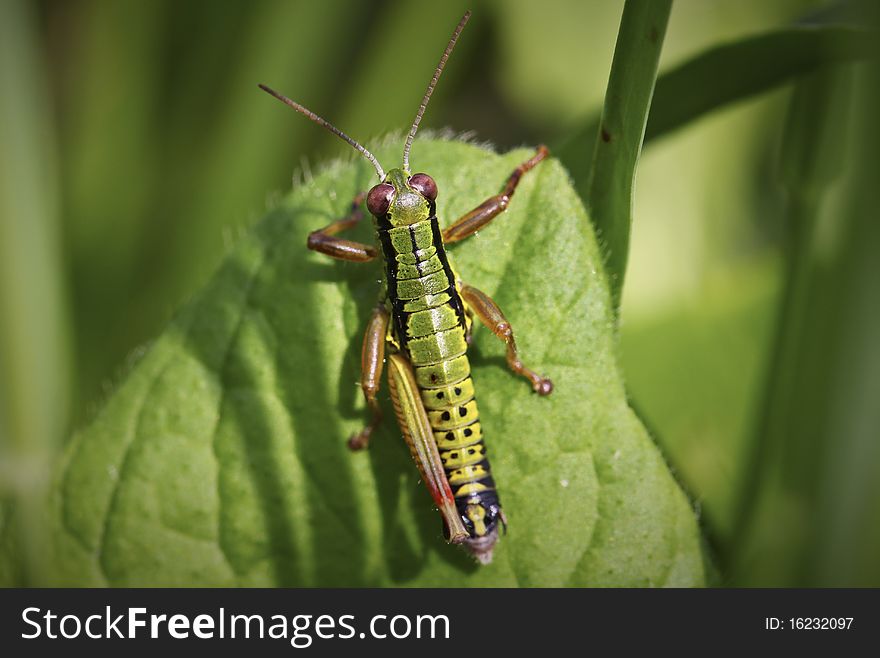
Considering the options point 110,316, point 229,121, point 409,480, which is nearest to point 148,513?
point 409,480

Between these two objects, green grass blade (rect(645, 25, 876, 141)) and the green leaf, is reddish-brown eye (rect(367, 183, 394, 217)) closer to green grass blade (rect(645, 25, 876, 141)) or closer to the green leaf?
the green leaf

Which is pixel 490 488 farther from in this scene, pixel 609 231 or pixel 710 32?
pixel 710 32

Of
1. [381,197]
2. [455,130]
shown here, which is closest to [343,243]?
[381,197]

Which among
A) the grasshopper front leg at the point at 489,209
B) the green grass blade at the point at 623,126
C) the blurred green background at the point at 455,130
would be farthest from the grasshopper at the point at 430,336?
the blurred green background at the point at 455,130

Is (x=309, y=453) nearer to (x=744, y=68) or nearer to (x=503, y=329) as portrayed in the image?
(x=503, y=329)

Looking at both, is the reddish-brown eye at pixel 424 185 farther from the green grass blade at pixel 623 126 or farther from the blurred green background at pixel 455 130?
the blurred green background at pixel 455 130

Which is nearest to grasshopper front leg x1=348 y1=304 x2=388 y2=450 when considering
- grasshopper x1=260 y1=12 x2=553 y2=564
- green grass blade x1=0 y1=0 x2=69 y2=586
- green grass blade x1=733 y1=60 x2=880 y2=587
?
grasshopper x1=260 y1=12 x2=553 y2=564
